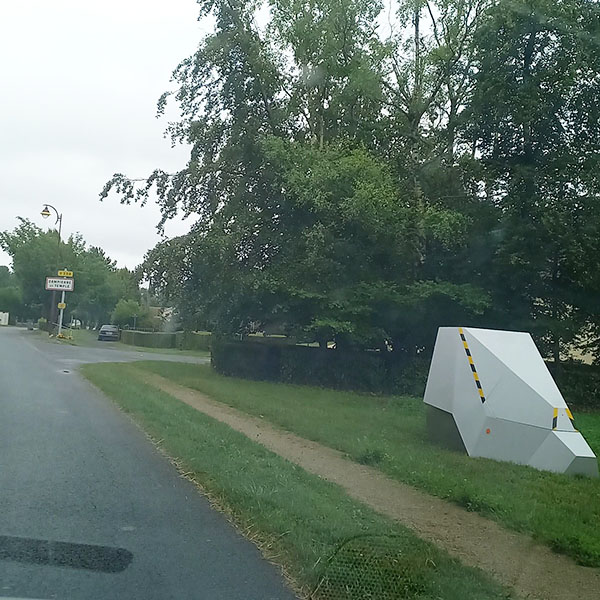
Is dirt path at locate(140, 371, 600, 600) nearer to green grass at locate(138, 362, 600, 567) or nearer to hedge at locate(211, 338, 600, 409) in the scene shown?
green grass at locate(138, 362, 600, 567)

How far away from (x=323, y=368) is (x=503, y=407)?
508 inches

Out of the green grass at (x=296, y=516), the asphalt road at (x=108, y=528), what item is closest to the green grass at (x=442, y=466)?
the green grass at (x=296, y=516)

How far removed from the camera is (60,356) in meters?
32.1

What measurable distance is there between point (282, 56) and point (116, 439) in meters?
16.0

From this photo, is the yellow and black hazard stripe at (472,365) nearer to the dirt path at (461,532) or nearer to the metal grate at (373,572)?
the dirt path at (461,532)

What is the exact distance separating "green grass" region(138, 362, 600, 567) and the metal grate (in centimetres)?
171

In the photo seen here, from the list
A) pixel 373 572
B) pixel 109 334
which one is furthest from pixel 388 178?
pixel 109 334

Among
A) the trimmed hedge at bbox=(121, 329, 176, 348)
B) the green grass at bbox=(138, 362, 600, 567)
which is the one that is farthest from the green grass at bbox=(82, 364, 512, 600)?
the trimmed hedge at bbox=(121, 329, 176, 348)

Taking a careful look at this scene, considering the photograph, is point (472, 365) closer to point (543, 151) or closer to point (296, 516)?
point (296, 516)

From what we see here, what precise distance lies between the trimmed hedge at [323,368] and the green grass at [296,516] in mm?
10425

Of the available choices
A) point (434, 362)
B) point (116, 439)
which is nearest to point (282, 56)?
point (434, 362)

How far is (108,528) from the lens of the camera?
7.28 metres

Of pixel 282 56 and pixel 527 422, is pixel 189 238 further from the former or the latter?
pixel 527 422

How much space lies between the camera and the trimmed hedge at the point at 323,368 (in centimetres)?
2309
